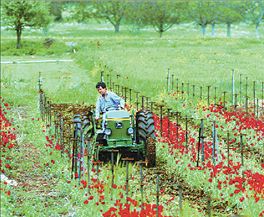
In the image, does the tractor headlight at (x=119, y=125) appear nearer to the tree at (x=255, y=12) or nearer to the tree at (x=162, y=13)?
the tree at (x=255, y=12)

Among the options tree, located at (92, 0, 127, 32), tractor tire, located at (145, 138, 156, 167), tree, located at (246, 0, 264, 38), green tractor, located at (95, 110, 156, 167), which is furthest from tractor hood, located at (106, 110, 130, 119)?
tree, located at (92, 0, 127, 32)

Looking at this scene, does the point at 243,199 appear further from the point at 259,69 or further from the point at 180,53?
the point at 180,53

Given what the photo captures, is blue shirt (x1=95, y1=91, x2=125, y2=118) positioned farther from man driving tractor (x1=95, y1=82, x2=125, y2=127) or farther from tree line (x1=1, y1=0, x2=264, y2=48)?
tree line (x1=1, y1=0, x2=264, y2=48)

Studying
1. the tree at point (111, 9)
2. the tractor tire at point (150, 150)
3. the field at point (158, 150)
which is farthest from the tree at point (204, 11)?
the tractor tire at point (150, 150)

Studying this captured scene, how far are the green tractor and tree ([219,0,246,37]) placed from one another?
6572cm

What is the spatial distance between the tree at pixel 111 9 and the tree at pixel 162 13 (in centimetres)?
340

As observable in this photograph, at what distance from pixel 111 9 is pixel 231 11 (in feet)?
49.4

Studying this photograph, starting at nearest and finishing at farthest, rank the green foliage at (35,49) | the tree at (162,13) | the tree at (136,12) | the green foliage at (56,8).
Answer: the green foliage at (35,49)
the tree at (162,13)
the tree at (136,12)
the green foliage at (56,8)

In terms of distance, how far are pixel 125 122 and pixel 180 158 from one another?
1377mm

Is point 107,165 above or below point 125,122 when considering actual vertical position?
below

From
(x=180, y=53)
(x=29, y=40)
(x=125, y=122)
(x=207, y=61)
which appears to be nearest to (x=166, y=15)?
(x=29, y=40)

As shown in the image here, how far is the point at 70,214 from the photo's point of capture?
34.1 ft

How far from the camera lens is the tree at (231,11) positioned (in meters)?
78.1

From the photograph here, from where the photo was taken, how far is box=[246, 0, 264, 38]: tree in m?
72.5
